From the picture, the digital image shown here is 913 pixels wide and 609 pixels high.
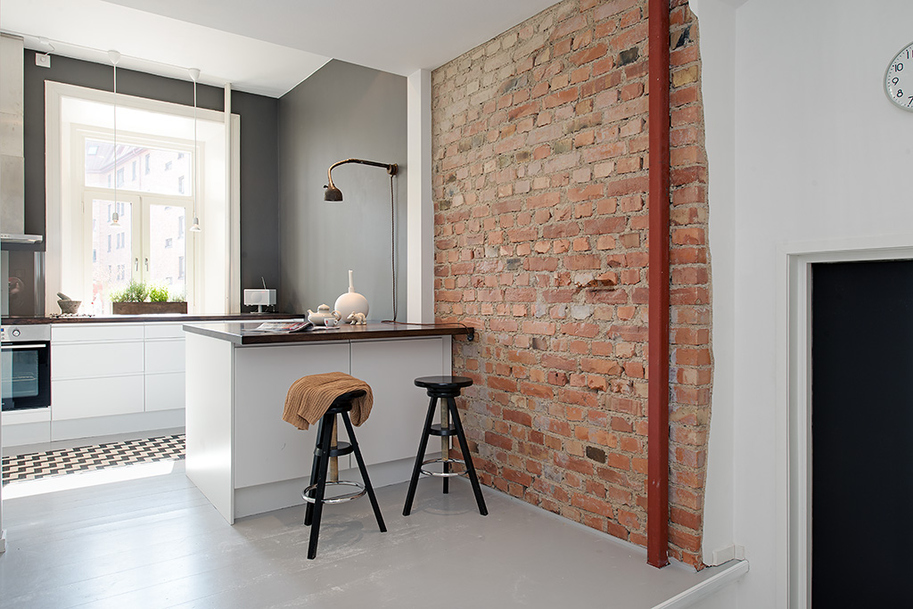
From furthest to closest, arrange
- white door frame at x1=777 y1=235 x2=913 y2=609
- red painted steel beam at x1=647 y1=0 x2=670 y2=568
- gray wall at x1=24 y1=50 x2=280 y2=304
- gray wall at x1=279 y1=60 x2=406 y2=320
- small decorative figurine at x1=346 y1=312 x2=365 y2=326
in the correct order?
gray wall at x1=24 y1=50 x2=280 y2=304
gray wall at x1=279 y1=60 x2=406 y2=320
small decorative figurine at x1=346 y1=312 x2=365 y2=326
red painted steel beam at x1=647 y1=0 x2=670 y2=568
white door frame at x1=777 y1=235 x2=913 y2=609

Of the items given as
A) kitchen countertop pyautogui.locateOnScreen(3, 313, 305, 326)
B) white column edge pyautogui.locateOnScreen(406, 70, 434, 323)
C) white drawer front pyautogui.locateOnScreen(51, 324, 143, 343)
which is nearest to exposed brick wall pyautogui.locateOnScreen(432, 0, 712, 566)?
white column edge pyautogui.locateOnScreen(406, 70, 434, 323)

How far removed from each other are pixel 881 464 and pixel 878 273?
671 mm

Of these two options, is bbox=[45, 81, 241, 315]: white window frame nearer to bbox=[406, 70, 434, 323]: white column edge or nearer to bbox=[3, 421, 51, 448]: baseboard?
bbox=[3, 421, 51, 448]: baseboard

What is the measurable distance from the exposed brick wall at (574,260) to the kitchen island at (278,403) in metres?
0.39

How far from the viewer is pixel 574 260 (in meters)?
2.85

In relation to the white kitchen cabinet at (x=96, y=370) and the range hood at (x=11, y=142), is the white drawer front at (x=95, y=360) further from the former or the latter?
the range hood at (x=11, y=142)

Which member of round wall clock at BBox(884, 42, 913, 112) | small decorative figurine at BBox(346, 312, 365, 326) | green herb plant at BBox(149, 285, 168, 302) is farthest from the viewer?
green herb plant at BBox(149, 285, 168, 302)

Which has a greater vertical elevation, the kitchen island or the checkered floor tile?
the kitchen island

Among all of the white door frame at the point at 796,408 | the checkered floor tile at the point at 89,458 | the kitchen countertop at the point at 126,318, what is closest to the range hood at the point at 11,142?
the kitchen countertop at the point at 126,318

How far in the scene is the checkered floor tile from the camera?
3832mm

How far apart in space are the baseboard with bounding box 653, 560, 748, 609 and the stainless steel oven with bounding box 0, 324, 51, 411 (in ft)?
15.0

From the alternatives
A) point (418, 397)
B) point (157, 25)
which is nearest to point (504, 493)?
point (418, 397)

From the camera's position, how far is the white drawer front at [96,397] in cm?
461

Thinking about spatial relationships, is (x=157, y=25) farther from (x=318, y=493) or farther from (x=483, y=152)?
(x=318, y=493)
